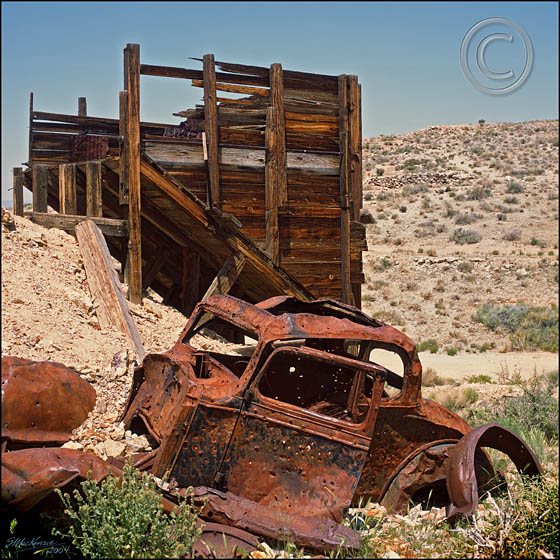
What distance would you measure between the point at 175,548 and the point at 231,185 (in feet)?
23.3

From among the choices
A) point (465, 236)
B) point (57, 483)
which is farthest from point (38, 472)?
point (465, 236)

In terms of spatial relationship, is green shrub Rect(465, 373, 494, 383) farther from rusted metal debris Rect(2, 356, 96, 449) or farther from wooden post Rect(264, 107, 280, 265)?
rusted metal debris Rect(2, 356, 96, 449)

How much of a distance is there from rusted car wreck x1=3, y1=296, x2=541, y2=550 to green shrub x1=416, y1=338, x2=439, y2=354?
1339cm

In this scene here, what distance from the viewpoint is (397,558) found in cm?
403

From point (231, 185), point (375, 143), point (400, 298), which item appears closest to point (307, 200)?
point (231, 185)

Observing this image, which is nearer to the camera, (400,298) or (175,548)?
(175,548)

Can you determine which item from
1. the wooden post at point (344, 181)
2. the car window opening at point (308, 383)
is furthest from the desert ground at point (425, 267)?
the car window opening at point (308, 383)

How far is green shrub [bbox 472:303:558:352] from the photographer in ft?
59.6

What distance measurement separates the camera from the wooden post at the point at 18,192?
10.2m

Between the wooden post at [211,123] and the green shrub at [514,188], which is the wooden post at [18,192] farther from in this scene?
the green shrub at [514,188]

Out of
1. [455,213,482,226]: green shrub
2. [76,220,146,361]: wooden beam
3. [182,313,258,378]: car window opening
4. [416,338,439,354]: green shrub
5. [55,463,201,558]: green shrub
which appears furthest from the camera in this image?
[455,213,482,226]: green shrub

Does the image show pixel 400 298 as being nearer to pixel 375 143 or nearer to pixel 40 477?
pixel 40 477

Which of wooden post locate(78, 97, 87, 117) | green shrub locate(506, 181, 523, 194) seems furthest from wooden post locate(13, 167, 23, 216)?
green shrub locate(506, 181, 523, 194)

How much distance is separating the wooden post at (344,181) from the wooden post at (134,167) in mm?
3442
